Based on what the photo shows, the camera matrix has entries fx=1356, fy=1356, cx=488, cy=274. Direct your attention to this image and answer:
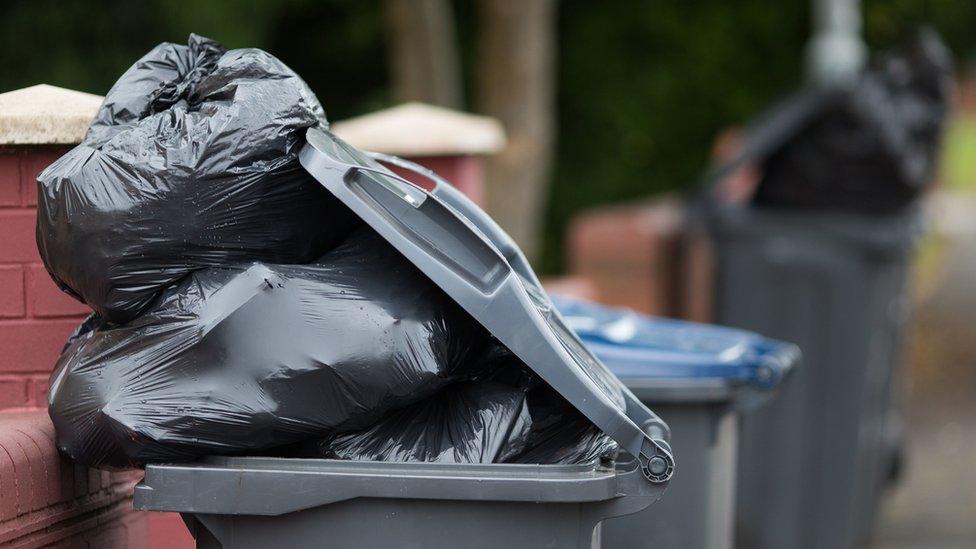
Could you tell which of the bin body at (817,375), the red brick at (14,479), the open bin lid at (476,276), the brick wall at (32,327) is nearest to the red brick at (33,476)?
the red brick at (14,479)

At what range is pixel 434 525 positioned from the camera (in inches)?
92.5

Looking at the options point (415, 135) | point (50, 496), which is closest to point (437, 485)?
point (50, 496)

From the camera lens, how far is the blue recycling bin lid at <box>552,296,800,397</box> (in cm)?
347

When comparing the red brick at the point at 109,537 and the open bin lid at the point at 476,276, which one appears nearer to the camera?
the open bin lid at the point at 476,276

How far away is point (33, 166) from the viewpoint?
2980mm

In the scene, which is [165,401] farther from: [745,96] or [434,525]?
[745,96]

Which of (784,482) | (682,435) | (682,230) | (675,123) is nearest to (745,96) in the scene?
(675,123)

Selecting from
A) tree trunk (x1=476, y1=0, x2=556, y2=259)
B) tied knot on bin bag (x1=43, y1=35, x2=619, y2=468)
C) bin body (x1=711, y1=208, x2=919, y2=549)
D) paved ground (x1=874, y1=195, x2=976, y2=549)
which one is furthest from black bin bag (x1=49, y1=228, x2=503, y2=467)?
tree trunk (x1=476, y1=0, x2=556, y2=259)

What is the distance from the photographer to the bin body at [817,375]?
602cm

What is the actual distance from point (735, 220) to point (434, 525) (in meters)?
4.19

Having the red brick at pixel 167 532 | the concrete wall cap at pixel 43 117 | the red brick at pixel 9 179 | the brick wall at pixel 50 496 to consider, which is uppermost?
the concrete wall cap at pixel 43 117

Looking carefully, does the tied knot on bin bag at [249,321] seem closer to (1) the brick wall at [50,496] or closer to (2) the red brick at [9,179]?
(1) the brick wall at [50,496]

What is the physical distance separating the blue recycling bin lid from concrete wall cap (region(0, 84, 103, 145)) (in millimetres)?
1212

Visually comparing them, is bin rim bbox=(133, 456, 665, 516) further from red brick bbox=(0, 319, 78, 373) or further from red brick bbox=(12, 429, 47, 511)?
red brick bbox=(0, 319, 78, 373)
